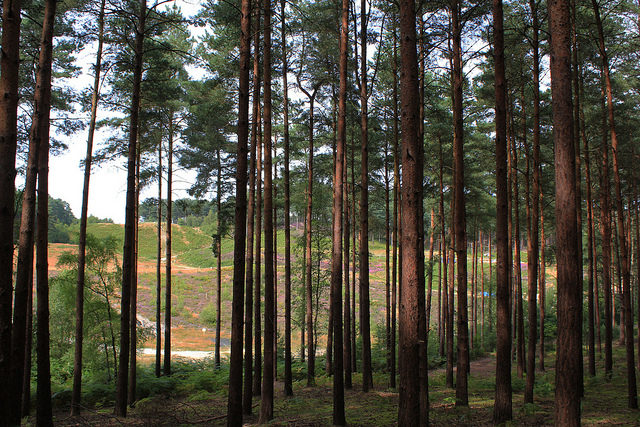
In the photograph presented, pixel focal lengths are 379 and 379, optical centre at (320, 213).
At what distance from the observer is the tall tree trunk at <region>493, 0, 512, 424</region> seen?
25.8 feet

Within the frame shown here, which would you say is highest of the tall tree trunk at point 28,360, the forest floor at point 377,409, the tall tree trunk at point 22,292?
the tall tree trunk at point 22,292

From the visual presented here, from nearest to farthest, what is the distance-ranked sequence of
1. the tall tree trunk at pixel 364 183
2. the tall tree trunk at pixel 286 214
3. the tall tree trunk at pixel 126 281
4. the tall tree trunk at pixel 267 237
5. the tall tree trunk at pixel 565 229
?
the tall tree trunk at pixel 565 229
the tall tree trunk at pixel 267 237
the tall tree trunk at pixel 126 281
the tall tree trunk at pixel 364 183
the tall tree trunk at pixel 286 214

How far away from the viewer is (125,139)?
14672 millimetres

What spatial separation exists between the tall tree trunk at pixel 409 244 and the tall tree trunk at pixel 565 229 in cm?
174

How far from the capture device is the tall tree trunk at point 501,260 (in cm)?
788

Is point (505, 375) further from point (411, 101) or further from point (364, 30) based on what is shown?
point (364, 30)

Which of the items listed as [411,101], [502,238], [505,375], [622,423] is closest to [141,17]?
[411,101]

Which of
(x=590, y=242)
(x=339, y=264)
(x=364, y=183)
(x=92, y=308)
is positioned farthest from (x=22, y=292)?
(x=590, y=242)

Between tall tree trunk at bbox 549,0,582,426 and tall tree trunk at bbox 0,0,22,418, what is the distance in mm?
6825

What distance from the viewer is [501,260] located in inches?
320

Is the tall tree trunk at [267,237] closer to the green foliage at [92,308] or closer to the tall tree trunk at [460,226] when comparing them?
the tall tree trunk at [460,226]

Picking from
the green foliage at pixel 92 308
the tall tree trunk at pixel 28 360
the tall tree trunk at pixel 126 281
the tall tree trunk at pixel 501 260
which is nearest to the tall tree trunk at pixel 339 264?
the tall tree trunk at pixel 501 260

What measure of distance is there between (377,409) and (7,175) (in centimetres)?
959

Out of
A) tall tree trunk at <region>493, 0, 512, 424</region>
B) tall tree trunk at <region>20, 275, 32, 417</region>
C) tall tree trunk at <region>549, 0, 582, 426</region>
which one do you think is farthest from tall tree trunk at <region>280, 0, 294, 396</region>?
tall tree trunk at <region>549, 0, 582, 426</region>
